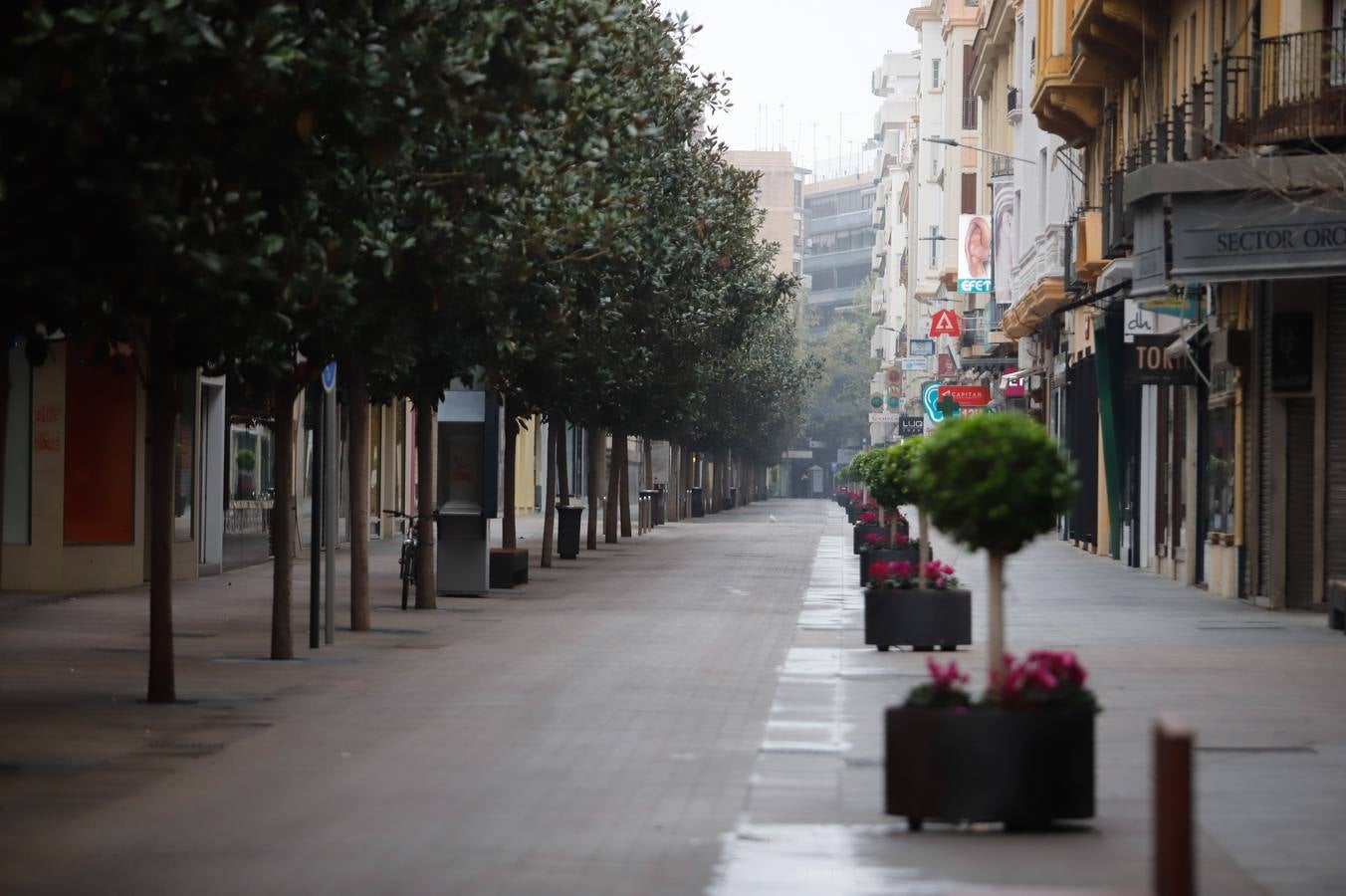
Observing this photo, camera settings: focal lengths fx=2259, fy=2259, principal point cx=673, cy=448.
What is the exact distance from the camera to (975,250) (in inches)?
2835

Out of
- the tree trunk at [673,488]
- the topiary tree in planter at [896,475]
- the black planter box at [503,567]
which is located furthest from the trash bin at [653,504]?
the topiary tree in planter at [896,475]

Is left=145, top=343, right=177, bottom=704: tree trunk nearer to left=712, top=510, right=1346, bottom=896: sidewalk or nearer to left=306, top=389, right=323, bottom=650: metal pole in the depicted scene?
left=306, top=389, right=323, bottom=650: metal pole

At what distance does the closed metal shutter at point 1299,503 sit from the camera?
25953mm

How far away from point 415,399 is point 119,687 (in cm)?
1058

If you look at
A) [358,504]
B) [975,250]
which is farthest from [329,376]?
[975,250]

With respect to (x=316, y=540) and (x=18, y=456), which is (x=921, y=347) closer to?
(x=18, y=456)

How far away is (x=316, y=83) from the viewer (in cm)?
1264

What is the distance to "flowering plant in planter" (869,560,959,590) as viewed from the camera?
19.7 m

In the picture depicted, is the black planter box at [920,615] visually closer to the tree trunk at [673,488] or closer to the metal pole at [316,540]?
the metal pole at [316,540]

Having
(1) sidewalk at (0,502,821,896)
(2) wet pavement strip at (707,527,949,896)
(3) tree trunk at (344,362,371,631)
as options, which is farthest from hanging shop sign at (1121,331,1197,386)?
(2) wet pavement strip at (707,527,949,896)

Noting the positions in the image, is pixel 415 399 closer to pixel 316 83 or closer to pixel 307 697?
pixel 307 697

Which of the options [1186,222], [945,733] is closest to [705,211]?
[1186,222]

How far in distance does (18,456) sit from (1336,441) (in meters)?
15.9

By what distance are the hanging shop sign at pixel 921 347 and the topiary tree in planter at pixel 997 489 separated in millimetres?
75995
